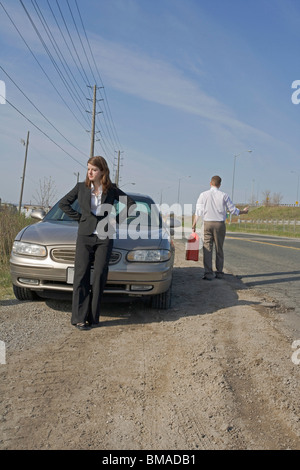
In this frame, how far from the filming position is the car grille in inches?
170

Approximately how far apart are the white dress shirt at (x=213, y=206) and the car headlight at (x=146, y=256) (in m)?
2.81

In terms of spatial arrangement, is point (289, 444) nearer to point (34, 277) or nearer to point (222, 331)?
point (222, 331)

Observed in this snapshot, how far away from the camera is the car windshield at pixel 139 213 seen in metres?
5.52

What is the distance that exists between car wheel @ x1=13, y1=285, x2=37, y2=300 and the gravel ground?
0.56 feet

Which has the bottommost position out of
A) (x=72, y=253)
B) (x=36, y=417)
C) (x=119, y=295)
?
(x=36, y=417)

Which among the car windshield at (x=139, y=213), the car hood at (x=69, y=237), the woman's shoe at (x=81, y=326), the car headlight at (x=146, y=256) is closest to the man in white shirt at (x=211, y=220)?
the car windshield at (x=139, y=213)

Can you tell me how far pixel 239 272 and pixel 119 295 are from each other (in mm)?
4750

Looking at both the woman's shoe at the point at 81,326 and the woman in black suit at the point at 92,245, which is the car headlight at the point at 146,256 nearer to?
the woman in black suit at the point at 92,245

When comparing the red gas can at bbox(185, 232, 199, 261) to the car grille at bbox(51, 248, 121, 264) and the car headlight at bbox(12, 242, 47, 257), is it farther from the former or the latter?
the car headlight at bbox(12, 242, 47, 257)

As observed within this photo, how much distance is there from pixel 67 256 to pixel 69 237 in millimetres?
229

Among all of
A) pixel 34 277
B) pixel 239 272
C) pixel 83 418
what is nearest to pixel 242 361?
pixel 83 418

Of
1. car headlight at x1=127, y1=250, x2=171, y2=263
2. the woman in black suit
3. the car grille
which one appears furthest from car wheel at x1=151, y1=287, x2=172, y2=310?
the woman in black suit

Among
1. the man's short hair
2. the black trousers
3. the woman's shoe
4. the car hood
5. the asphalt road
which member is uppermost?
the man's short hair

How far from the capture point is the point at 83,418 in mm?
2322
